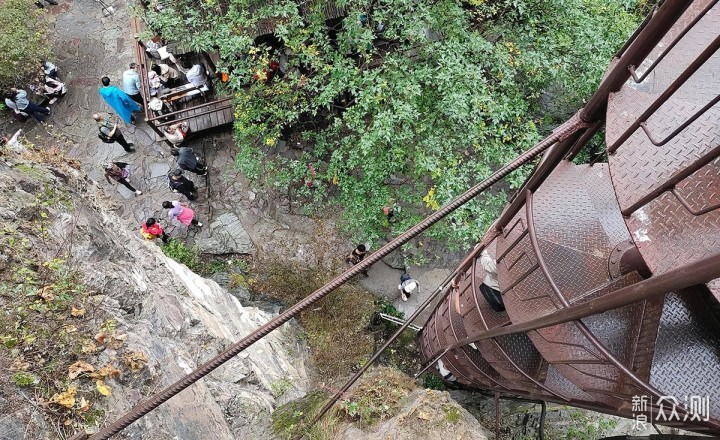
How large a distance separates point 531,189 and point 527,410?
5723 mm

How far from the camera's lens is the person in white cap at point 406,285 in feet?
34.0

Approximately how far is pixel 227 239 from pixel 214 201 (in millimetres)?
1118

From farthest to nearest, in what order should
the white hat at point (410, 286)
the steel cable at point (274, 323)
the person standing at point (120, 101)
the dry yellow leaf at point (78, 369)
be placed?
the white hat at point (410, 286), the person standing at point (120, 101), the dry yellow leaf at point (78, 369), the steel cable at point (274, 323)

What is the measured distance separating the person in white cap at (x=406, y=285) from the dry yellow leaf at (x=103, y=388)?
7286 mm

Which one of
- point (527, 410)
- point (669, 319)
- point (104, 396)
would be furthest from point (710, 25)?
point (527, 410)

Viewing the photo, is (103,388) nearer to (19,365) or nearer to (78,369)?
(78,369)

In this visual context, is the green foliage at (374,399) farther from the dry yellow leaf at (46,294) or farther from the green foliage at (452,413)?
the dry yellow leaf at (46,294)

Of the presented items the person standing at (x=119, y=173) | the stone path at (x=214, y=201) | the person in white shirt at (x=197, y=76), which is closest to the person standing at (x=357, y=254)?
the stone path at (x=214, y=201)

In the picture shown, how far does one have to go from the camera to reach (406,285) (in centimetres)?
1038

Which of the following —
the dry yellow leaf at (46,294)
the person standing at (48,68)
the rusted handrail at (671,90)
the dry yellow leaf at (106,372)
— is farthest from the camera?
the person standing at (48,68)

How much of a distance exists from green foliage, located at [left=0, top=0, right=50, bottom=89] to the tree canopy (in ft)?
17.5

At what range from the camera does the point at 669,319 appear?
3.40 meters

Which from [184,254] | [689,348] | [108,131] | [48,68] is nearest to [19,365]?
[689,348]

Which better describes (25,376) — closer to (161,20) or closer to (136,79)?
(161,20)
